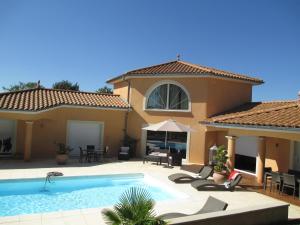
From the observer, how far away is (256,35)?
2150 cm

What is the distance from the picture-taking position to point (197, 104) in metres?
24.9

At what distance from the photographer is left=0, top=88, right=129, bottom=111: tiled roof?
21619 millimetres

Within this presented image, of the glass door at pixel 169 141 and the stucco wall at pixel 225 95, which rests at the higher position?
the stucco wall at pixel 225 95

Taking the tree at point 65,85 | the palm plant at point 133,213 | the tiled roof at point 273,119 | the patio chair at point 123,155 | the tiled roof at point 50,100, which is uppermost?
the tree at point 65,85

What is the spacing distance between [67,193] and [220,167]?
28.8 feet

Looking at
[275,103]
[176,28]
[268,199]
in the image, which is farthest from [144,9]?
[268,199]

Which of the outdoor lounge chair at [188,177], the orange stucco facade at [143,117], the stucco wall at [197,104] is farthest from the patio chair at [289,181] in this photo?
the stucco wall at [197,104]

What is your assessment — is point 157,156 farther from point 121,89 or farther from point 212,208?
point 212,208

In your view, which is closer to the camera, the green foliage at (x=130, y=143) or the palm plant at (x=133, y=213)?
the palm plant at (x=133, y=213)

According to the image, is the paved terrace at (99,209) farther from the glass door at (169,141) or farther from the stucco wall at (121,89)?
the stucco wall at (121,89)

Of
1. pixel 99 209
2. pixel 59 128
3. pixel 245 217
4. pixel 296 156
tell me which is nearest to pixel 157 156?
pixel 59 128

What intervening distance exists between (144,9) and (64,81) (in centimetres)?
5551

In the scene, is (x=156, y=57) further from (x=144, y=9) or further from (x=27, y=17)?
(x=27, y=17)

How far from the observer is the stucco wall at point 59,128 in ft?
77.9
